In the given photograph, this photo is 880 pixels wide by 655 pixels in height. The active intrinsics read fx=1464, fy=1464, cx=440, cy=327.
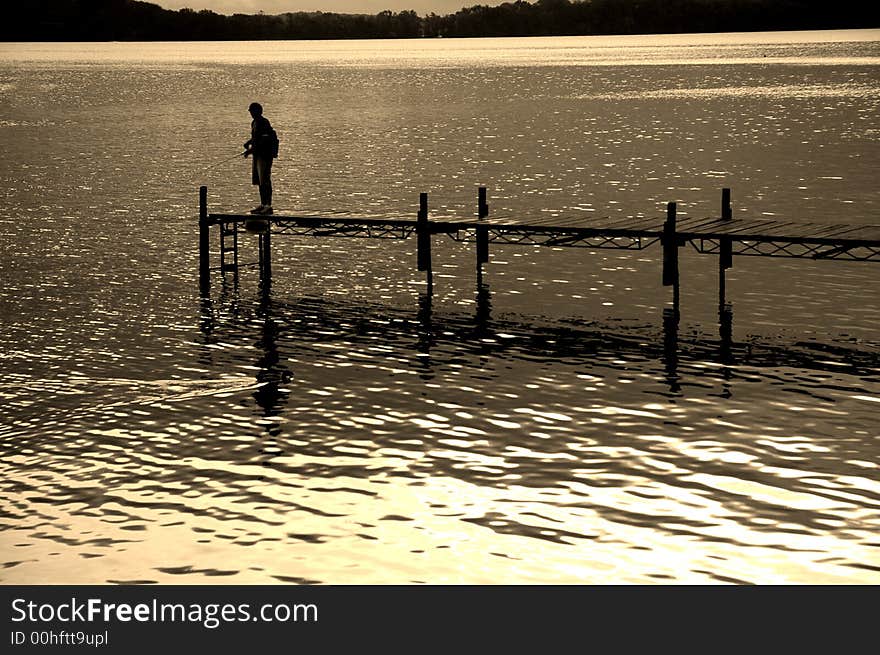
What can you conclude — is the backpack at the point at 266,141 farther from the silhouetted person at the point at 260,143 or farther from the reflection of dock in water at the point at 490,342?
the reflection of dock in water at the point at 490,342

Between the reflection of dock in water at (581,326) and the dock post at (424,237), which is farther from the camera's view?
the dock post at (424,237)

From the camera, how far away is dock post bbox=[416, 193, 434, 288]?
116 ft

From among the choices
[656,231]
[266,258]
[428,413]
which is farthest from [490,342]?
[266,258]

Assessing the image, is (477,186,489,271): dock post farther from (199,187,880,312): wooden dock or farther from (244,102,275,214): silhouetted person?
(244,102,275,214): silhouetted person

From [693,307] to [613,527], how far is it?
16.4 meters

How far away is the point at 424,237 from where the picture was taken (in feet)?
118

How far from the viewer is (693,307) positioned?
33375 mm

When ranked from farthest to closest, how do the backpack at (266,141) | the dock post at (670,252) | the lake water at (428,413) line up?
the backpack at (266,141) < the dock post at (670,252) < the lake water at (428,413)

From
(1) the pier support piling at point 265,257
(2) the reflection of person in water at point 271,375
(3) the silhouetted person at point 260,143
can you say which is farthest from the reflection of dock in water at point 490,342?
(3) the silhouetted person at point 260,143

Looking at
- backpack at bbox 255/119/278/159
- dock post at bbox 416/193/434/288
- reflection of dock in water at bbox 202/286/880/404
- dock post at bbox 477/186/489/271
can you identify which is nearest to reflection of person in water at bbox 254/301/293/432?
reflection of dock in water at bbox 202/286/880/404

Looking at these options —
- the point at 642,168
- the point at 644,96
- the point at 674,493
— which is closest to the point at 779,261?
the point at 674,493

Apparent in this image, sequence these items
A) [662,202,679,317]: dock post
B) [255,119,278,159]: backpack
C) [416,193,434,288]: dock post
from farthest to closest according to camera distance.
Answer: [255,119,278,159]: backpack < [416,193,434,288]: dock post < [662,202,679,317]: dock post

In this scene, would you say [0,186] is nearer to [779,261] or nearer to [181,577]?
[779,261]

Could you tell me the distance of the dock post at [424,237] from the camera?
35.4 metres
